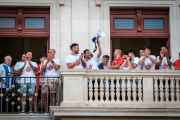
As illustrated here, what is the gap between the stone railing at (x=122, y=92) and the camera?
1219 cm

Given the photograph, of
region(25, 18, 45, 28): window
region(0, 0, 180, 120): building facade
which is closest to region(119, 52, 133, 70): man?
region(0, 0, 180, 120): building facade

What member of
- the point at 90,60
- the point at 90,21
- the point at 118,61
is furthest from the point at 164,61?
the point at 90,21

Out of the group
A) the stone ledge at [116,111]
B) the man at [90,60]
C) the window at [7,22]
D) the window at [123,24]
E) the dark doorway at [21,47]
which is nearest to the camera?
the stone ledge at [116,111]

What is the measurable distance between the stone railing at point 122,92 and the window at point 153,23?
342cm

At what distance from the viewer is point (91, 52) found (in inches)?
586

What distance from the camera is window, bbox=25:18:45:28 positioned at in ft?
50.4

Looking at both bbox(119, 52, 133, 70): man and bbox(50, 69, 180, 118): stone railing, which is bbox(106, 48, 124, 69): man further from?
bbox(50, 69, 180, 118): stone railing

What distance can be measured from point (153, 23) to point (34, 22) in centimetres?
485

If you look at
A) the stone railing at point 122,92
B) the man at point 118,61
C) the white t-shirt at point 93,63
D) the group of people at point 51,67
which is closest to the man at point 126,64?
the group of people at point 51,67

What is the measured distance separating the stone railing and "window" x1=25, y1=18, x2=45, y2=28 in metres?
3.66

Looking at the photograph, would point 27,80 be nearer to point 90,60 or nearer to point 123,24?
point 90,60

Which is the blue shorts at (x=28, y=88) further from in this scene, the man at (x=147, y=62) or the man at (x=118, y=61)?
the man at (x=147, y=62)

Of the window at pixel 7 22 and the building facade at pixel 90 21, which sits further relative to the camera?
the window at pixel 7 22

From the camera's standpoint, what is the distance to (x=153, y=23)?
51.3 ft
